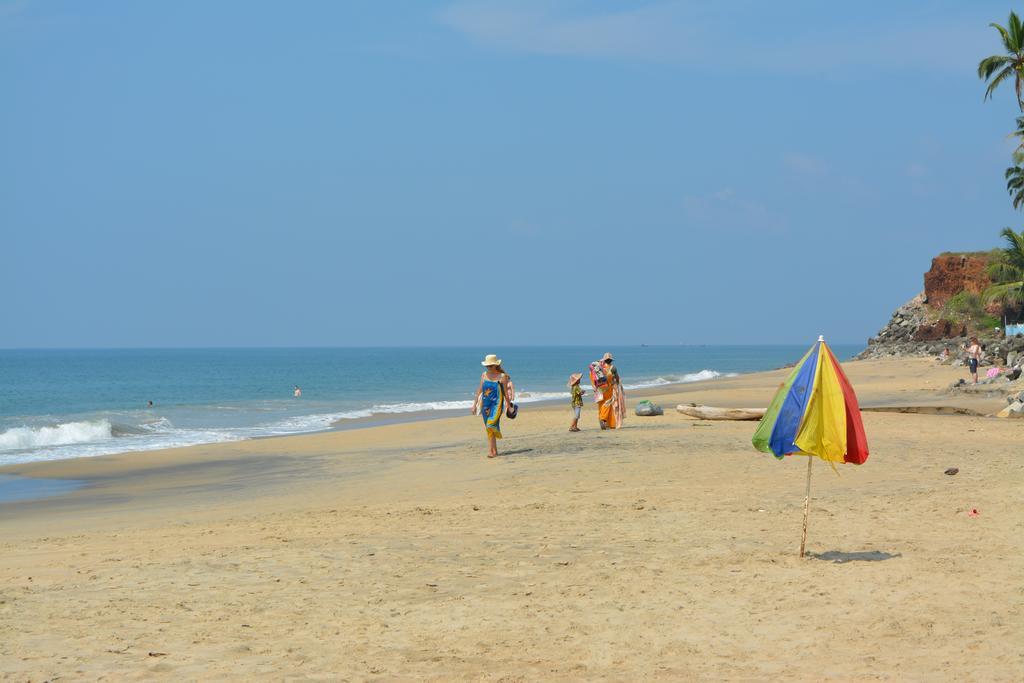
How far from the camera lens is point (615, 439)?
19156 mm

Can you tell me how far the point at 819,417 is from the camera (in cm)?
879

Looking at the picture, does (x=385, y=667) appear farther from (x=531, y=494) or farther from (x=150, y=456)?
(x=150, y=456)

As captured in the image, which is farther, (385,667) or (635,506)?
(635,506)

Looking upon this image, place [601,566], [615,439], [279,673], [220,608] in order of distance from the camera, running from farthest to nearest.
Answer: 1. [615,439]
2. [601,566]
3. [220,608]
4. [279,673]

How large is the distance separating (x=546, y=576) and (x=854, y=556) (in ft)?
9.01

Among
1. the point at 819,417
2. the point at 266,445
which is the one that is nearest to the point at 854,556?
the point at 819,417

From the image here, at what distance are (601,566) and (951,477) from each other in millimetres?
6797

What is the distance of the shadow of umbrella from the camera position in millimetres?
9008

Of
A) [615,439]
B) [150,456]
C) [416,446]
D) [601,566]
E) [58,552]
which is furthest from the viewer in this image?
[150,456]

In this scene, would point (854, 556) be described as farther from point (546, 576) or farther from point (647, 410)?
point (647, 410)

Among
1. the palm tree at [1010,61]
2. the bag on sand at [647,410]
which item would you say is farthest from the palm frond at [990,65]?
the bag on sand at [647,410]

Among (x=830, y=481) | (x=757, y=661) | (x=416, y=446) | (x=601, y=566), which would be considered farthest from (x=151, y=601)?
(x=416, y=446)

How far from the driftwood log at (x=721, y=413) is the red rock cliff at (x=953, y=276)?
59.7 m

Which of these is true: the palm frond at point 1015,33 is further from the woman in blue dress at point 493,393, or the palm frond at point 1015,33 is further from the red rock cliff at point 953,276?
the red rock cliff at point 953,276
